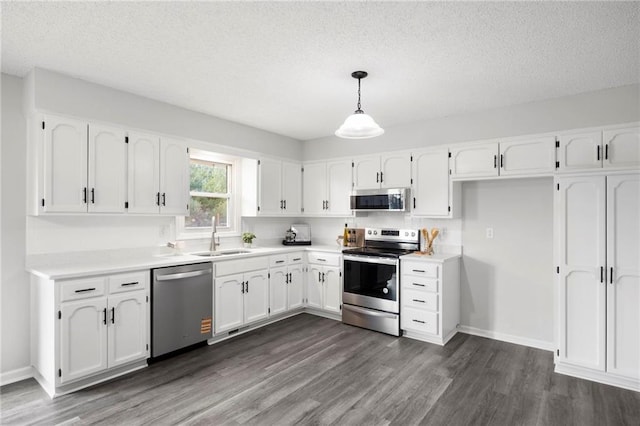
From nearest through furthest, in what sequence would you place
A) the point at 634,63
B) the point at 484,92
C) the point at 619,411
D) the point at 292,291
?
1. the point at 619,411
2. the point at 634,63
3. the point at 484,92
4. the point at 292,291

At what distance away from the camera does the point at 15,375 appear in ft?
9.42

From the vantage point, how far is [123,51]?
2.50 metres

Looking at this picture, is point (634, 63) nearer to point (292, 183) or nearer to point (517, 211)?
point (517, 211)

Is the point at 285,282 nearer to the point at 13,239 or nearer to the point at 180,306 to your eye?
the point at 180,306

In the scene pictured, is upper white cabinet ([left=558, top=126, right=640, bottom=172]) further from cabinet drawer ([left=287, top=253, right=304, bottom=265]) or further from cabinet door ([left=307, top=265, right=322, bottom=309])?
cabinet drawer ([left=287, top=253, right=304, bottom=265])

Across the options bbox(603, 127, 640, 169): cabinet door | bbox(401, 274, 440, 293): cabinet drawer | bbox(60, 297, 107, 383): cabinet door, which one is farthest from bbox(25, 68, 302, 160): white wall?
bbox(603, 127, 640, 169): cabinet door

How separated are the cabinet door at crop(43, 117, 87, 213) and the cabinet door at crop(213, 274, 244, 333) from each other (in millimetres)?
1516

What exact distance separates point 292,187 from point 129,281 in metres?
2.75

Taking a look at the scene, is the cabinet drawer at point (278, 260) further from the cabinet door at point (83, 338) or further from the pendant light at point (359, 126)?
the pendant light at point (359, 126)

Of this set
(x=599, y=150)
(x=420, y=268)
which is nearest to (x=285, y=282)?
(x=420, y=268)

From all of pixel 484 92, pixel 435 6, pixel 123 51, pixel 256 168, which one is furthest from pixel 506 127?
pixel 123 51

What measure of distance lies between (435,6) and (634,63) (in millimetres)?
1933

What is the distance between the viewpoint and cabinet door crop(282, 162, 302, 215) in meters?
5.11

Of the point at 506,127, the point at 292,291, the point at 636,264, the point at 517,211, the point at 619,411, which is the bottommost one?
the point at 619,411
